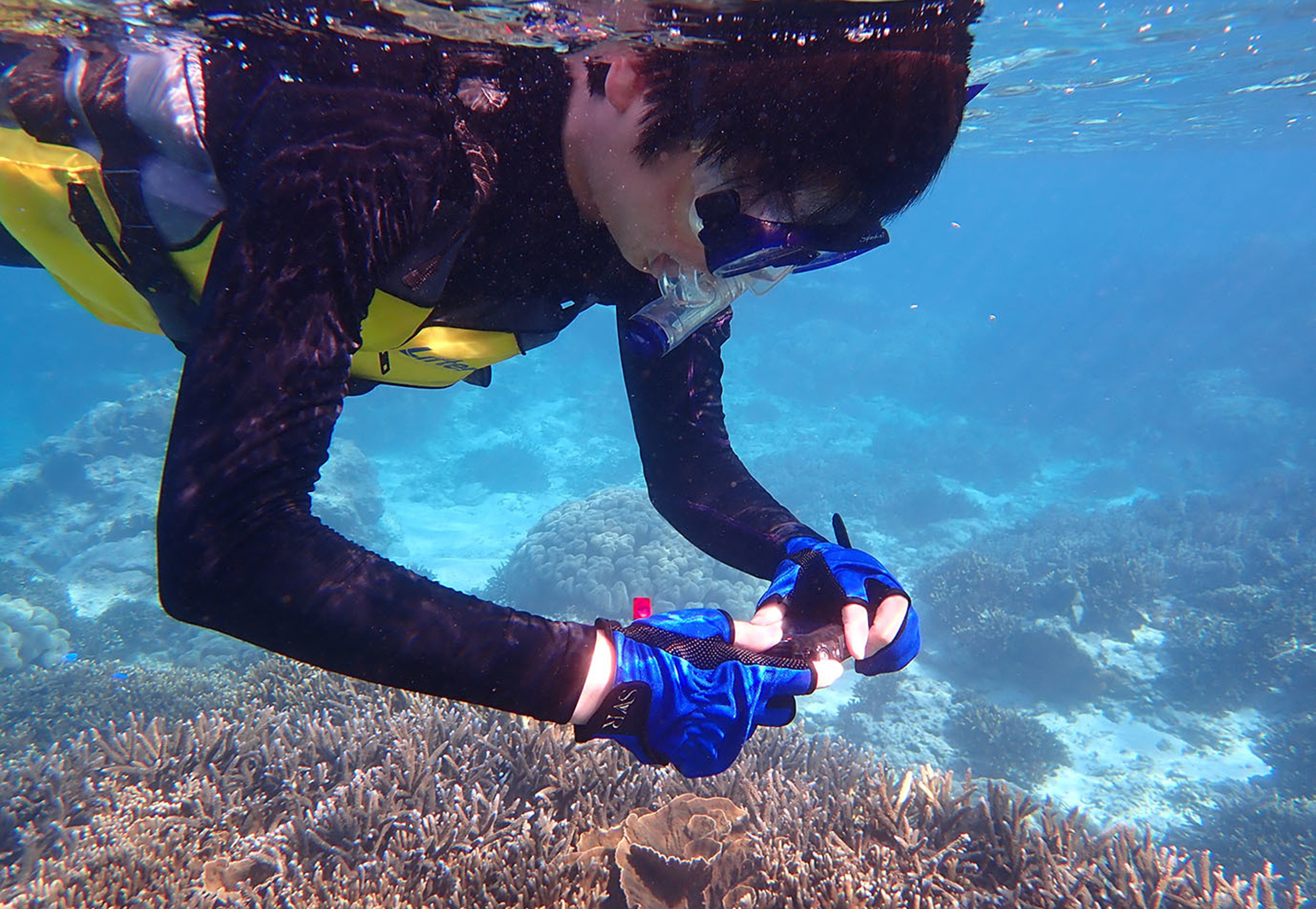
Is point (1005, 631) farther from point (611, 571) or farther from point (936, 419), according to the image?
point (936, 419)

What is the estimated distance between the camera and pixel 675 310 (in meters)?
1.93

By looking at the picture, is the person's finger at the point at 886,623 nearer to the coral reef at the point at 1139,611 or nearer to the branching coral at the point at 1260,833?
the branching coral at the point at 1260,833

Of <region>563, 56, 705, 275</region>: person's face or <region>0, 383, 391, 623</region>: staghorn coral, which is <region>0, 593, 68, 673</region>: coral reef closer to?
<region>0, 383, 391, 623</region>: staghorn coral

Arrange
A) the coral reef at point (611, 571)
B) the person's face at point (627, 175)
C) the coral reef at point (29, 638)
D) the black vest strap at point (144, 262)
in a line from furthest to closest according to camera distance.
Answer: the coral reef at point (611, 571)
the coral reef at point (29, 638)
the black vest strap at point (144, 262)
the person's face at point (627, 175)

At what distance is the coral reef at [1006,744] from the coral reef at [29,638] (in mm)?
13182

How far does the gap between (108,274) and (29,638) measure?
12069mm

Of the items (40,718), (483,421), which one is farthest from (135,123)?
(483,421)

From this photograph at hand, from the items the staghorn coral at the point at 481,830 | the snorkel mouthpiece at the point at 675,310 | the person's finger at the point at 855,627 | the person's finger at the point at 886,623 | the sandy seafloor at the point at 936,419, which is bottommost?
the sandy seafloor at the point at 936,419

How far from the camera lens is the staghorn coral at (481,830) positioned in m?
2.98

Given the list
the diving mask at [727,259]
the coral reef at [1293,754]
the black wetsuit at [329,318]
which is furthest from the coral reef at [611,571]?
the black wetsuit at [329,318]

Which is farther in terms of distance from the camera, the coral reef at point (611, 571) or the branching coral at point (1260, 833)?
the coral reef at point (611, 571)

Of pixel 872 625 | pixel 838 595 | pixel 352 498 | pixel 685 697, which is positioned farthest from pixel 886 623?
pixel 352 498

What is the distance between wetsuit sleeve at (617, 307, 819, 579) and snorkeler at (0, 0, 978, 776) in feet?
0.82

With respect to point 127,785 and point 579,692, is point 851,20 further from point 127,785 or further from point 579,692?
point 127,785
